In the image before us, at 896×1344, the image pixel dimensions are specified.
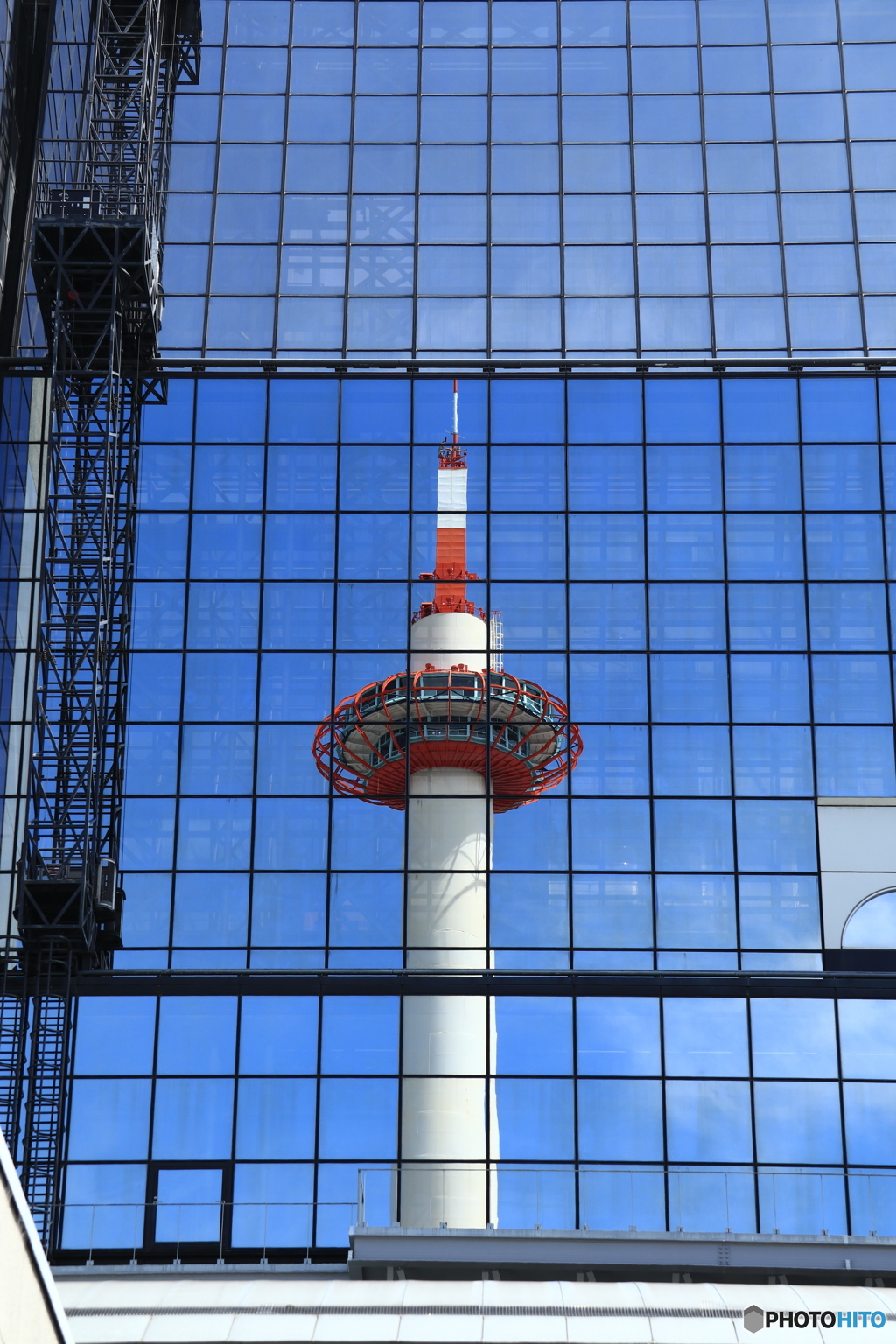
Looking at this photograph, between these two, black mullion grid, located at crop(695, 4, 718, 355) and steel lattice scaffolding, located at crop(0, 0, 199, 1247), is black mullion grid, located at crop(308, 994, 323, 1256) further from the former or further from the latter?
black mullion grid, located at crop(695, 4, 718, 355)

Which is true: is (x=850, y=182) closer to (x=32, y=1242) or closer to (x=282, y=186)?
(x=282, y=186)

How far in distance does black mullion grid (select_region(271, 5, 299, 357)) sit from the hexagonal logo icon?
32770 millimetres

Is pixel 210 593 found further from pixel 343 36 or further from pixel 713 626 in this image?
pixel 343 36

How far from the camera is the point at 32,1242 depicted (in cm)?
1991

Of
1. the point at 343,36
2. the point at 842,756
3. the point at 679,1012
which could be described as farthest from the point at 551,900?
the point at 343,36

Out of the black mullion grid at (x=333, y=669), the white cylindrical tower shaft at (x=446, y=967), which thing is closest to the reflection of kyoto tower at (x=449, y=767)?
the white cylindrical tower shaft at (x=446, y=967)

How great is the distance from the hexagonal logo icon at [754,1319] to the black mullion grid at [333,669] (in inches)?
694

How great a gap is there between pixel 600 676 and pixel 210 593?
11.9 m

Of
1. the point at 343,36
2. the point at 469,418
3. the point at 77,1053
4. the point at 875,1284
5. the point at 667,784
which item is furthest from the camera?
the point at 343,36

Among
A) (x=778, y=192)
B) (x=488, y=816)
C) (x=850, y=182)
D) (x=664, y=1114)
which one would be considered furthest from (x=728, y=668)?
(x=850, y=182)

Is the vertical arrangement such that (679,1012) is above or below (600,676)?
below

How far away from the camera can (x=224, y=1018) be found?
48219mm

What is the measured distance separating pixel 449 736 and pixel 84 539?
39.9 ft

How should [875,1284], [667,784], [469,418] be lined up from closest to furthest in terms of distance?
[875,1284]
[667,784]
[469,418]
